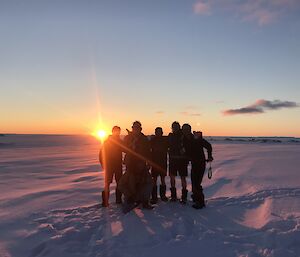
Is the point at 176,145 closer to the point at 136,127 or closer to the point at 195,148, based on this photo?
the point at 195,148

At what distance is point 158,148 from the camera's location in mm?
8648

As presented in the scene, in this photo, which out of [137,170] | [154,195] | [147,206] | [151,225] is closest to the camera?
[151,225]

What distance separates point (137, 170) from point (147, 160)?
1.17 feet

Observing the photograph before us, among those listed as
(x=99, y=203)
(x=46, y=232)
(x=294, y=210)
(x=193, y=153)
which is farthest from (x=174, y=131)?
(x=46, y=232)

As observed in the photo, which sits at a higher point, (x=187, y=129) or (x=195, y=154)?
(x=187, y=129)

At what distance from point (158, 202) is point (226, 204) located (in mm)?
1691

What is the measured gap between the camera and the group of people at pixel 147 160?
8023mm

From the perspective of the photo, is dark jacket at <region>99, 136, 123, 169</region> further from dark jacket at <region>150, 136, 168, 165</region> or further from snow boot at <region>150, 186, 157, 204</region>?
snow boot at <region>150, 186, 157, 204</region>

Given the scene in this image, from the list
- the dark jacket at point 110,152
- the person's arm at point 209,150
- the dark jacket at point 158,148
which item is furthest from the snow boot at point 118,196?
the person's arm at point 209,150

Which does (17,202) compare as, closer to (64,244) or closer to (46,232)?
(46,232)

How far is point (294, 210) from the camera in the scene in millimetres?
7605

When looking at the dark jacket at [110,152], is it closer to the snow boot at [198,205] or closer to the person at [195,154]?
the person at [195,154]

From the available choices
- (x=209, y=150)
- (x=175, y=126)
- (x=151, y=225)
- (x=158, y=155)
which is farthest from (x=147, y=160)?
(x=151, y=225)

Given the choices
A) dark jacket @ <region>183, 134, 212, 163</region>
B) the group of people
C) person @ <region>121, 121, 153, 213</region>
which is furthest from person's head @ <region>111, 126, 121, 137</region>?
dark jacket @ <region>183, 134, 212, 163</region>
